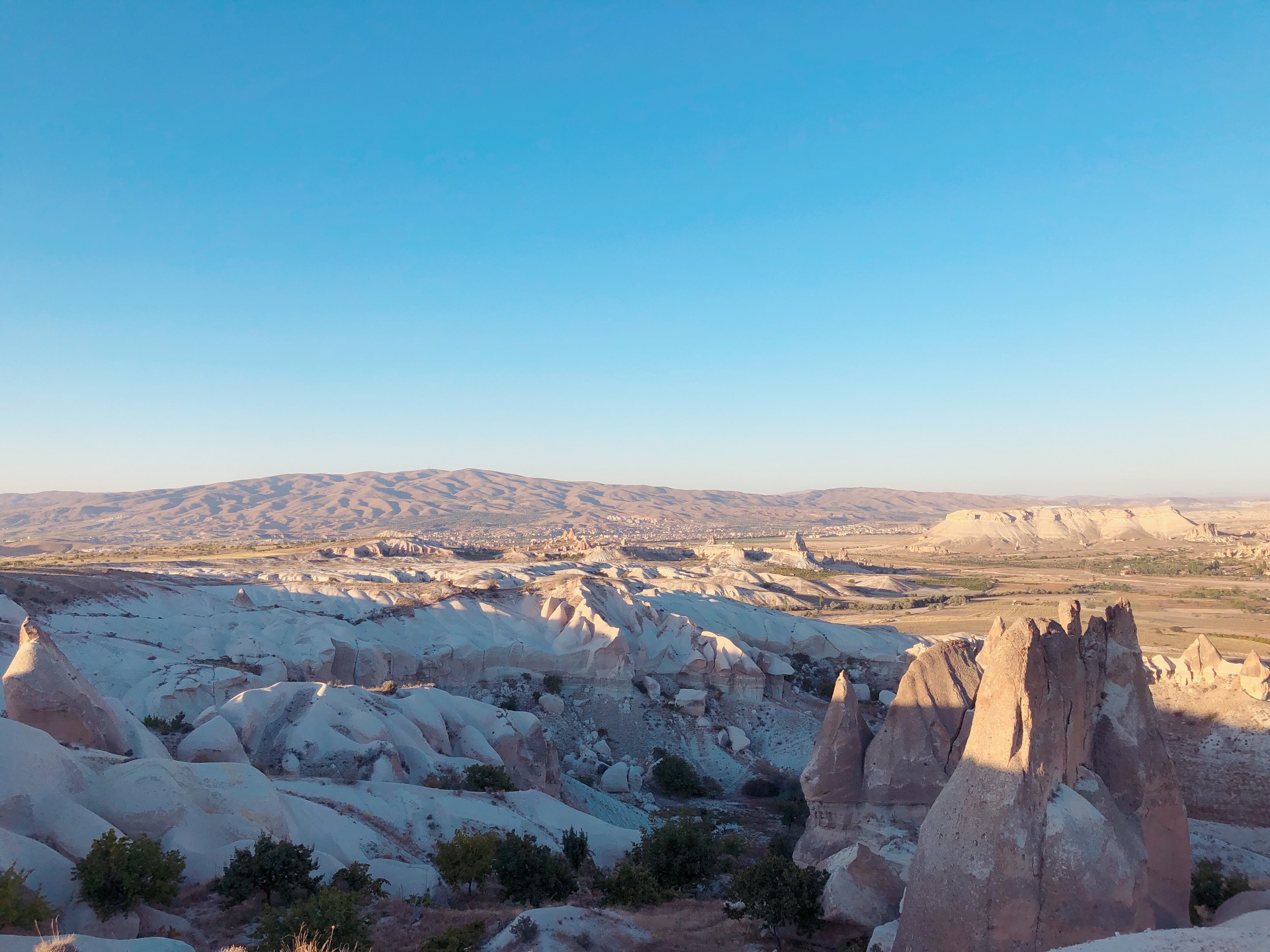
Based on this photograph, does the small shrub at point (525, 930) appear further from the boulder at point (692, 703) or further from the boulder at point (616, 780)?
the boulder at point (692, 703)

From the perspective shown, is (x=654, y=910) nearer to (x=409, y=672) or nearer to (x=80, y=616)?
(x=409, y=672)

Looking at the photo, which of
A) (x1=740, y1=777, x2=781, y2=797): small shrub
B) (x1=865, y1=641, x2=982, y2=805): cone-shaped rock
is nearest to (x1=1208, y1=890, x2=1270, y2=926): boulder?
(x1=865, y1=641, x2=982, y2=805): cone-shaped rock

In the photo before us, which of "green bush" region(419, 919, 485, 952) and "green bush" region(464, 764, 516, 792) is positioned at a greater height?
"green bush" region(419, 919, 485, 952)

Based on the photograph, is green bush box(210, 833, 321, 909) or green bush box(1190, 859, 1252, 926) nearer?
green bush box(210, 833, 321, 909)

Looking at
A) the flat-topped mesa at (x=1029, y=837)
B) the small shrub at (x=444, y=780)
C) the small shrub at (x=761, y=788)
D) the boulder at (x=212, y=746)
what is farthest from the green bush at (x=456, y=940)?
the small shrub at (x=761, y=788)

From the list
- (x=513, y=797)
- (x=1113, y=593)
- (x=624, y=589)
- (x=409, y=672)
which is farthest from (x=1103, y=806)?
(x=1113, y=593)

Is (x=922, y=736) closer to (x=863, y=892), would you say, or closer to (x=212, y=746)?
(x=863, y=892)

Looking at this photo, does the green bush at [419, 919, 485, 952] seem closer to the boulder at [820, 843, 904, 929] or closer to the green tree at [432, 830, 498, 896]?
the green tree at [432, 830, 498, 896]

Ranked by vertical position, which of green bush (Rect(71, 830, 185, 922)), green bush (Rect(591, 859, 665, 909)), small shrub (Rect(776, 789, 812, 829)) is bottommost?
small shrub (Rect(776, 789, 812, 829))
